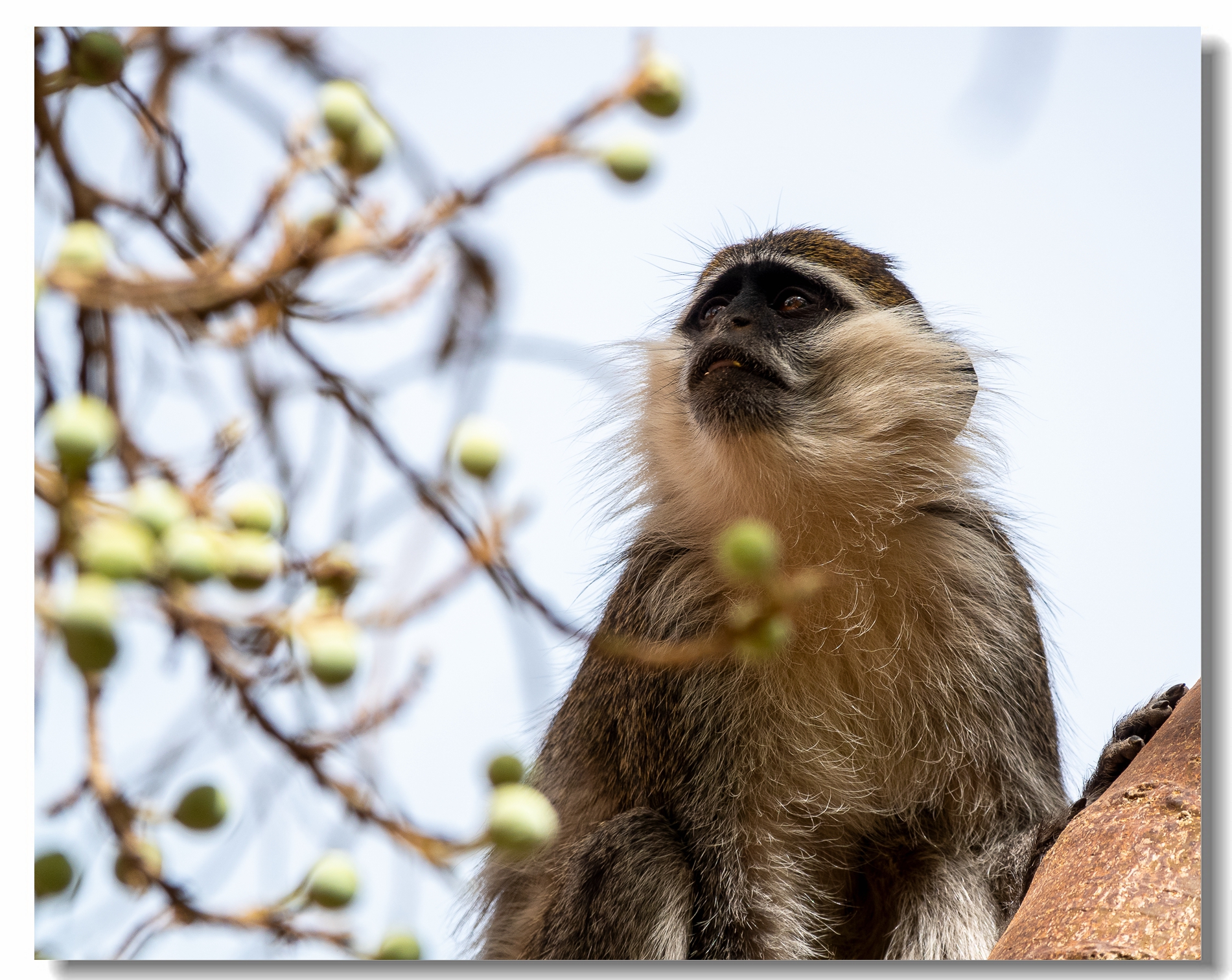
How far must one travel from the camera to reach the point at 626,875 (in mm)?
2506

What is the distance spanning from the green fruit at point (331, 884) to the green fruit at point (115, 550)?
0.92ft

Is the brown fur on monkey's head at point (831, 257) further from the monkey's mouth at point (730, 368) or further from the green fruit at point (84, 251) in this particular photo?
the green fruit at point (84, 251)

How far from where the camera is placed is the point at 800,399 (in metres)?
2.85

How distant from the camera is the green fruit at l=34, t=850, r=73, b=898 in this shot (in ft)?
3.05

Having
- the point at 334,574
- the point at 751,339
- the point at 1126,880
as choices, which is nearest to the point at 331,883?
the point at 334,574

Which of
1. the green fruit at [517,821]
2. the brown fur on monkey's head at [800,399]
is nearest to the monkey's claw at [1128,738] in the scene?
the brown fur on monkey's head at [800,399]

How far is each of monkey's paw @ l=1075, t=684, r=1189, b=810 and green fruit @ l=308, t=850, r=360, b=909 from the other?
1653 mm

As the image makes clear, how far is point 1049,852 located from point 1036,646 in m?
0.93

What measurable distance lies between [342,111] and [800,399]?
1.98m

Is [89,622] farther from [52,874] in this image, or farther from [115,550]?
[52,874]

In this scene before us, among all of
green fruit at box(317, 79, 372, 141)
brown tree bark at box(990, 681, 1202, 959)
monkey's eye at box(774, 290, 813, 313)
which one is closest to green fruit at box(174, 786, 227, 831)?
green fruit at box(317, 79, 372, 141)

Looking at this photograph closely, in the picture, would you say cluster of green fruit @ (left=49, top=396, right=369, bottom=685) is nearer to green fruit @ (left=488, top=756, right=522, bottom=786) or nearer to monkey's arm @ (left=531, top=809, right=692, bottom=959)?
green fruit @ (left=488, top=756, right=522, bottom=786)

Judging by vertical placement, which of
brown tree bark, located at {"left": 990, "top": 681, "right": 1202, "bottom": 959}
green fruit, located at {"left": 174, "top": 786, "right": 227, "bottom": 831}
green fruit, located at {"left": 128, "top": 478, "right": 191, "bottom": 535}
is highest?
green fruit, located at {"left": 128, "top": 478, "right": 191, "bottom": 535}

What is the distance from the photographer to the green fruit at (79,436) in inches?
31.8
